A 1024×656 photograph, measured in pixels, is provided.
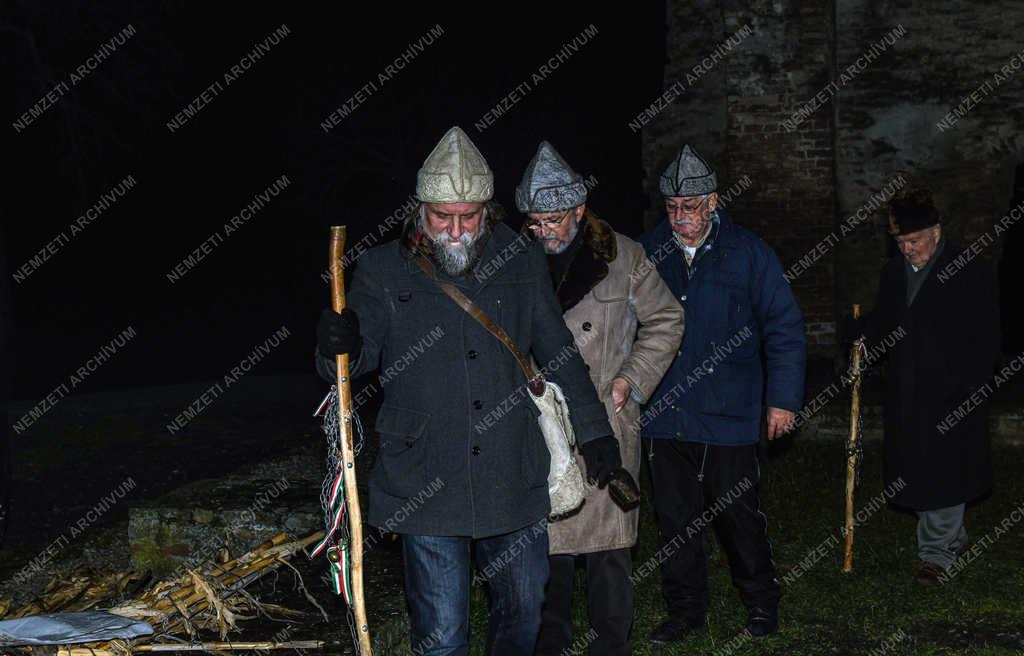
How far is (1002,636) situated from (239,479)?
3.65 metres

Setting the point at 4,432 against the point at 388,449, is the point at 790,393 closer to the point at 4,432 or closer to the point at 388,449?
the point at 388,449

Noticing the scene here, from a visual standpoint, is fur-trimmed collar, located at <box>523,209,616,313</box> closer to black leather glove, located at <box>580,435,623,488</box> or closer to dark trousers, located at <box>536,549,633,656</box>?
black leather glove, located at <box>580,435,623,488</box>

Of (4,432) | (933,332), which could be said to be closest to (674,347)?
(933,332)

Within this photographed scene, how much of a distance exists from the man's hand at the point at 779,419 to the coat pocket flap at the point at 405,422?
193cm

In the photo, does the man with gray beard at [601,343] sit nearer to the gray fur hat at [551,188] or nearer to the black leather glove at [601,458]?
the gray fur hat at [551,188]

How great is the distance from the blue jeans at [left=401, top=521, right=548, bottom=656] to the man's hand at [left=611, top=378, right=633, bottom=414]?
798 mm

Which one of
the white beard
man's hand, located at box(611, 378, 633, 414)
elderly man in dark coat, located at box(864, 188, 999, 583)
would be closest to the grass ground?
elderly man in dark coat, located at box(864, 188, 999, 583)

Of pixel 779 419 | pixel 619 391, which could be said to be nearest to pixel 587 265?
pixel 619 391

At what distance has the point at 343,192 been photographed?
2508cm

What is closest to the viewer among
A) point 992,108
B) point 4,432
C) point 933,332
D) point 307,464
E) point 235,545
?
point 235,545

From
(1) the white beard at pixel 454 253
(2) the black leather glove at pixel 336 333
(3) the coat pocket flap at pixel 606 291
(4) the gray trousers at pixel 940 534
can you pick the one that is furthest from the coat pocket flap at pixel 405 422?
(4) the gray trousers at pixel 940 534

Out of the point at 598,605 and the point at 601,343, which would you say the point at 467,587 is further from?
the point at 601,343

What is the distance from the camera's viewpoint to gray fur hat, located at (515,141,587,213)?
185 inches

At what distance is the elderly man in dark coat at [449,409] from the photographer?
3.93 m
